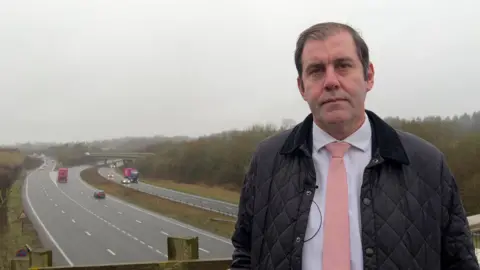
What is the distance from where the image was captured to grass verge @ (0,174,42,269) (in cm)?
1023

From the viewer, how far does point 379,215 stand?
1.48 meters

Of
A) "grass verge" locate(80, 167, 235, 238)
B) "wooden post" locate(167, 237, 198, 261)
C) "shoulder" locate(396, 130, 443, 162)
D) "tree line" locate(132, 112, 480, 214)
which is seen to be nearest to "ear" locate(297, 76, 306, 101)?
"shoulder" locate(396, 130, 443, 162)

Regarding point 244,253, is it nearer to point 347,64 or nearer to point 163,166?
point 347,64

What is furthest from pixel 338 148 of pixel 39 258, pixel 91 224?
pixel 91 224

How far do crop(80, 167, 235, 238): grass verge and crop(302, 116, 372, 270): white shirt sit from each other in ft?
45.5

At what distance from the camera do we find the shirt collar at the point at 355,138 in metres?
1.59

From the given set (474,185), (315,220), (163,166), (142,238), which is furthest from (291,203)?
(163,166)

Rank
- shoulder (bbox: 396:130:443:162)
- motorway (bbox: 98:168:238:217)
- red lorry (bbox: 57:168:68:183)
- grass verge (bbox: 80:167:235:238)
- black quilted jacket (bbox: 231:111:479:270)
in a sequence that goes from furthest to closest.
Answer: red lorry (bbox: 57:168:68:183), motorway (bbox: 98:168:238:217), grass verge (bbox: 80:167:235:238), shoulder (bbox: 396:130:443:162), black quilted jacket (bbox: 231:111:479:270)

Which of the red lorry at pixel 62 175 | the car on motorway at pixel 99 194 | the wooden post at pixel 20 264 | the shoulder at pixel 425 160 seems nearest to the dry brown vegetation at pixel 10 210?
the car on motorway at pixel 99 194

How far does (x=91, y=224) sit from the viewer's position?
17.9 meters

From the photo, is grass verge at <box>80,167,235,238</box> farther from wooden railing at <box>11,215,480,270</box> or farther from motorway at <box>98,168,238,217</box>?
wooden railing at <box>11,215,480,270</box>

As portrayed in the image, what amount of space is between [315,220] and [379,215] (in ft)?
0.67

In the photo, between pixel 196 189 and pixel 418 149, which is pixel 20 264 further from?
pixel 196 189

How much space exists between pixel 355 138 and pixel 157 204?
17522 mm
